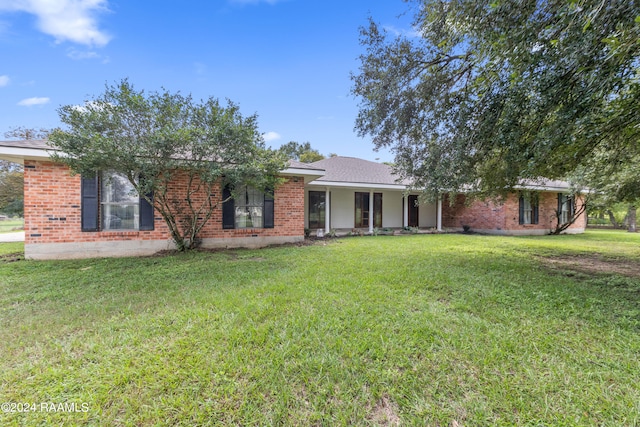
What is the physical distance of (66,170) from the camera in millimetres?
6789

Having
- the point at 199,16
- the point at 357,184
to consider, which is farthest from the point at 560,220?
the point at 199,16

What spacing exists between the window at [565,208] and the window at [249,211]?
17.0 meters

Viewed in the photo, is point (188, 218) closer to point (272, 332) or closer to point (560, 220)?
point (272, 332)

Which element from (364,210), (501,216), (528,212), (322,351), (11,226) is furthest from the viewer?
(11,226)

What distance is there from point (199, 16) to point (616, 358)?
10990 mm

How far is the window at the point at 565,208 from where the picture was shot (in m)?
15.3

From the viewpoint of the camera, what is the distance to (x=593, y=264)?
21.6 feet

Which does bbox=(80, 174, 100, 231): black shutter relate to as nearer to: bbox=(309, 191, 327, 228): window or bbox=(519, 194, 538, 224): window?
bbox=(309, 191, 327, 228): window

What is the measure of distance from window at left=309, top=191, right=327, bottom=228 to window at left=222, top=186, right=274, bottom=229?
15.1ft

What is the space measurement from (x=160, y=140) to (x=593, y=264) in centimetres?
1094

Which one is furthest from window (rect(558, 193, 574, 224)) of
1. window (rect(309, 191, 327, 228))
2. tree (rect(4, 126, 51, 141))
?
tree (rect(4, 126, 51, 141))

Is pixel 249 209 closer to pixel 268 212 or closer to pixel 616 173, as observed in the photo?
pixel 268 212

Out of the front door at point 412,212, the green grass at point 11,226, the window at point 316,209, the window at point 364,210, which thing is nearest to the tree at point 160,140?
the window at point 316,209

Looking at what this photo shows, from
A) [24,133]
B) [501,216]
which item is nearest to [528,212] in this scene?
[501,216]
